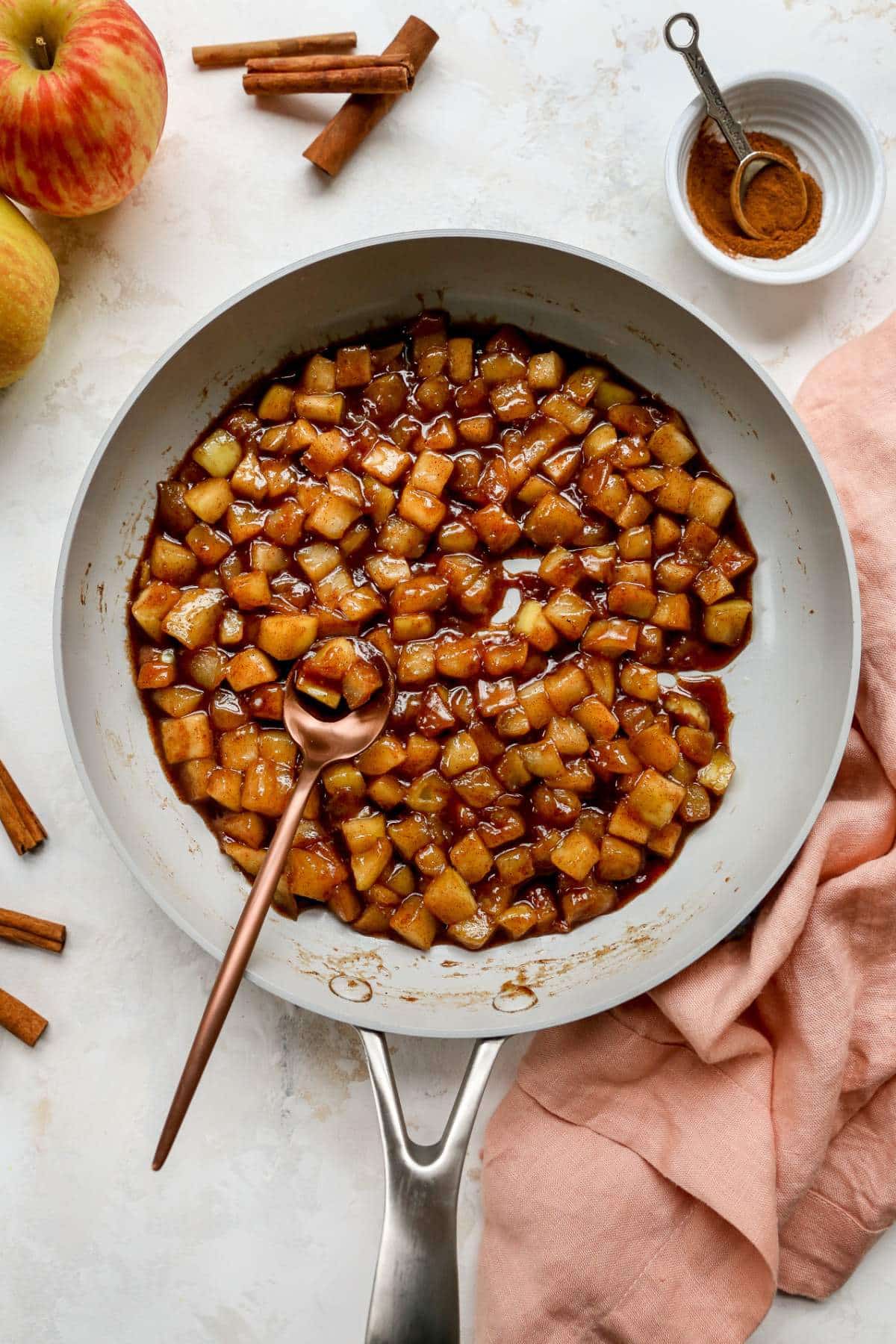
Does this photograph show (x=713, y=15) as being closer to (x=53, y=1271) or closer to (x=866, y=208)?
(x=866, y=208)

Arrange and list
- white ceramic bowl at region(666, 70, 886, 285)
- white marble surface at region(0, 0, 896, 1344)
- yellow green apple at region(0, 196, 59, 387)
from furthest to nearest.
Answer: white marble surface at region(0, 0, 896, 1344)
white ceramic bowl at region(666, 70, 886, 285)
yellow green apple at region(0, 196, 59, 387)

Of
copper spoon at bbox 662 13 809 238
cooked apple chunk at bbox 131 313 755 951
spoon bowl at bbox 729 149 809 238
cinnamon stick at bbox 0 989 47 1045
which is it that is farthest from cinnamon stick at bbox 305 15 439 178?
cinnamon stick at bbox 0 989 47 1045

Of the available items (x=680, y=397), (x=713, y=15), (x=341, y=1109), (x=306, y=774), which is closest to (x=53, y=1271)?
(x=341, y=1109)

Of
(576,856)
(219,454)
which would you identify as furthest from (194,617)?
(576,856)

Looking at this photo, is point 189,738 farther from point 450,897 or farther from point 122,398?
point 122,398

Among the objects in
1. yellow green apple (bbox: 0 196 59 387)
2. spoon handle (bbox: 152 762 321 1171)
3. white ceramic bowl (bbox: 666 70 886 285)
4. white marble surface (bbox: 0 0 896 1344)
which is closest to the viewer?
spoon handle (bbox: 152 762 321 1171)

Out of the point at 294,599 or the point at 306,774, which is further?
the point at 294,599

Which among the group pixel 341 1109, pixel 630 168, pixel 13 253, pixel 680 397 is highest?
pixel 13 253

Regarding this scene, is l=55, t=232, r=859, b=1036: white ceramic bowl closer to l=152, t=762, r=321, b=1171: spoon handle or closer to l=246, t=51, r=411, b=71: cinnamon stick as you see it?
l=152, t=762, r=321, b=1171: spoon handle
